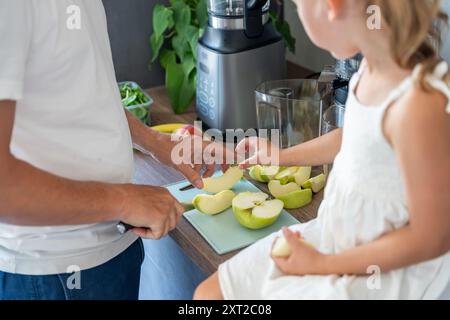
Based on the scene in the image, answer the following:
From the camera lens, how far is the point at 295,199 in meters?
1.05

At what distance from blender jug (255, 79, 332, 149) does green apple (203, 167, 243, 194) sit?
21 cm

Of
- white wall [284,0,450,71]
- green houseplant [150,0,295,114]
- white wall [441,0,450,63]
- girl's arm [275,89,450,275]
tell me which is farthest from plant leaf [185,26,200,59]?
girl's arm [275,89,450,275]

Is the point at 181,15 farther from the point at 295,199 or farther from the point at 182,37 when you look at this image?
the point at 295,199

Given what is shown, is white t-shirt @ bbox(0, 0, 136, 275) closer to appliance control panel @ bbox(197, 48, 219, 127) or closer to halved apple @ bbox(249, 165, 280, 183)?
halved apple @ bbox(249, 165, 280, 183)

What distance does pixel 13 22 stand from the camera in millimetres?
685

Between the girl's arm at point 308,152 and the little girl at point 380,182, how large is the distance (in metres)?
0.13

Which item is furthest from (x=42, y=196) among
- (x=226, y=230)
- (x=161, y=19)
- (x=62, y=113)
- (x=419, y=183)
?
(x=161, y=19)

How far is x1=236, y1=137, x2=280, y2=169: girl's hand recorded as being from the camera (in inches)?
36.6

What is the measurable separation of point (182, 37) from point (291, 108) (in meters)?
0.42

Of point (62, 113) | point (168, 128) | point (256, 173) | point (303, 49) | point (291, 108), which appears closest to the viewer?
point (62, 113)

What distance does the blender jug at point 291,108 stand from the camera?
1237 mm

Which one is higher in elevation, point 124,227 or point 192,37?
point 192,37

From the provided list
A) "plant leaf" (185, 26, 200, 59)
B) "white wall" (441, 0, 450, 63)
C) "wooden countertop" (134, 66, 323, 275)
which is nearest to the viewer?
"wooden countertop" (134, 66, 323, 275)

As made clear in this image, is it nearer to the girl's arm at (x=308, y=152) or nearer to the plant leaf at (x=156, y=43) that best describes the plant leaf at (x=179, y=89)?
the plant leaf at (x=156, y=43)
